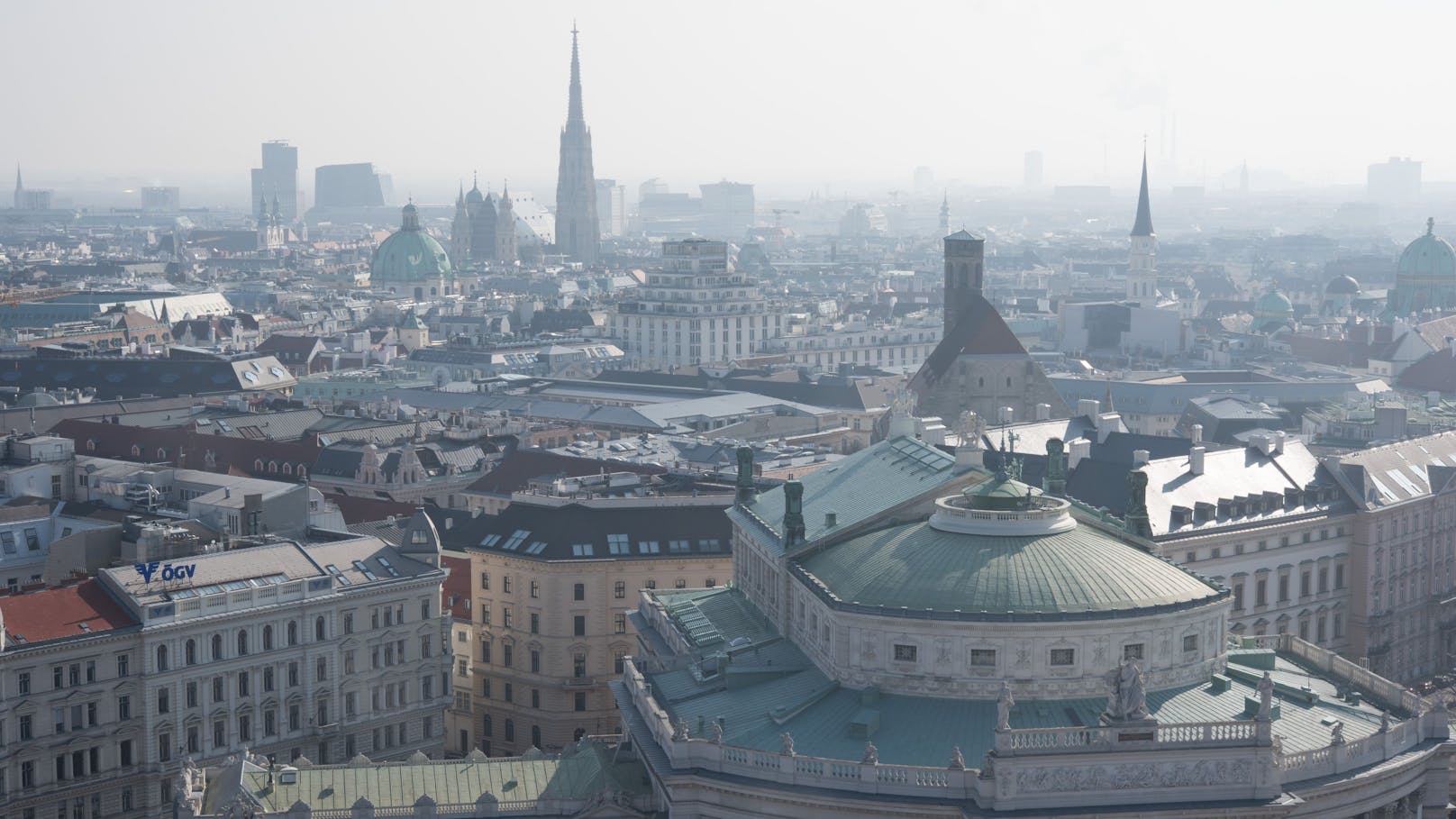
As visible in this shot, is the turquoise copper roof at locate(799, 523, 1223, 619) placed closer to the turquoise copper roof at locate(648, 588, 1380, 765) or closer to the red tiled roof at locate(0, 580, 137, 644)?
the turquoise copper roof at locate(648, 588, 1380, 765)

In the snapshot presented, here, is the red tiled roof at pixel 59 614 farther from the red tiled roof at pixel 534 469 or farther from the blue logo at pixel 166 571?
the red tiled roof at pixel 534 469

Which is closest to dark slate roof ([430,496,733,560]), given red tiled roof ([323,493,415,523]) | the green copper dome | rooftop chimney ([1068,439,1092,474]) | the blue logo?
red tiled roof ([323,493,415,523])

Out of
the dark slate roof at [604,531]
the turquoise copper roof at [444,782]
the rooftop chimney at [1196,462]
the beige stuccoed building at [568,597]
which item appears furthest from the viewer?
the rooftop chimney at [1196,462]

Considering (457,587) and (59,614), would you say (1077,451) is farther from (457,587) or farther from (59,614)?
(59,614)

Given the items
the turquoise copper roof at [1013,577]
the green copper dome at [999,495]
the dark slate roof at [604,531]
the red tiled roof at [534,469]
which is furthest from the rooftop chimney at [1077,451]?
the turquoise copper roof at [1013,577]

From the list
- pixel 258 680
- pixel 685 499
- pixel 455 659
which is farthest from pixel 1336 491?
pixel 258 680

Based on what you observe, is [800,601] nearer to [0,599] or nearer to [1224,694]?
[1224,694]
